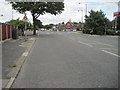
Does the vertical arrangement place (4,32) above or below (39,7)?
below

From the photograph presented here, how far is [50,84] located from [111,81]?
5.94 ft

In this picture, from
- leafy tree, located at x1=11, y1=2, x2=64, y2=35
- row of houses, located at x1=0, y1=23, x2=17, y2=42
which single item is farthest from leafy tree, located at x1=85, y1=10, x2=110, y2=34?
row of houses, located at x1=0, y1=23, x2=17, y2=42

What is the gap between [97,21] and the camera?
62.5 metres

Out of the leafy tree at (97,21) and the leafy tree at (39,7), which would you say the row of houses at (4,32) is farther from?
the leafy tree at (97,21)

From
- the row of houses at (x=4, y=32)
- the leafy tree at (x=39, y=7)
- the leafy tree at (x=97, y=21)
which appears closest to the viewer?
the row of houses at (x=4, y=32)

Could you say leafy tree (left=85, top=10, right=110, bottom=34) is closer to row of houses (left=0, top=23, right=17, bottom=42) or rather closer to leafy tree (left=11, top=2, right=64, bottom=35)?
leafy tree (left=11, top=2, right=64, bottom=35)

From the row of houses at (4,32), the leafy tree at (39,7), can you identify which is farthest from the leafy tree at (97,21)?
the row of houses at (4,32)

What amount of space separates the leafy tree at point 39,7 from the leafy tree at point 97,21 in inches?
636

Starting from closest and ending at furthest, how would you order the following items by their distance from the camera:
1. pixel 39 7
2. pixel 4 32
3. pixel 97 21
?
pixel 4 32, pixel 39 7, pixel 97 21

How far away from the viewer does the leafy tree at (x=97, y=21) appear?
62.5 metres

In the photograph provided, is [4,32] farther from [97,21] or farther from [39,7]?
[97,21]

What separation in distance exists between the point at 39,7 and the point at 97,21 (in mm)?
21116

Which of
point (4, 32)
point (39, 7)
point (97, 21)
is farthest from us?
point (97, 21)

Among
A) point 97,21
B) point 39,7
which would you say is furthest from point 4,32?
point 97,21
